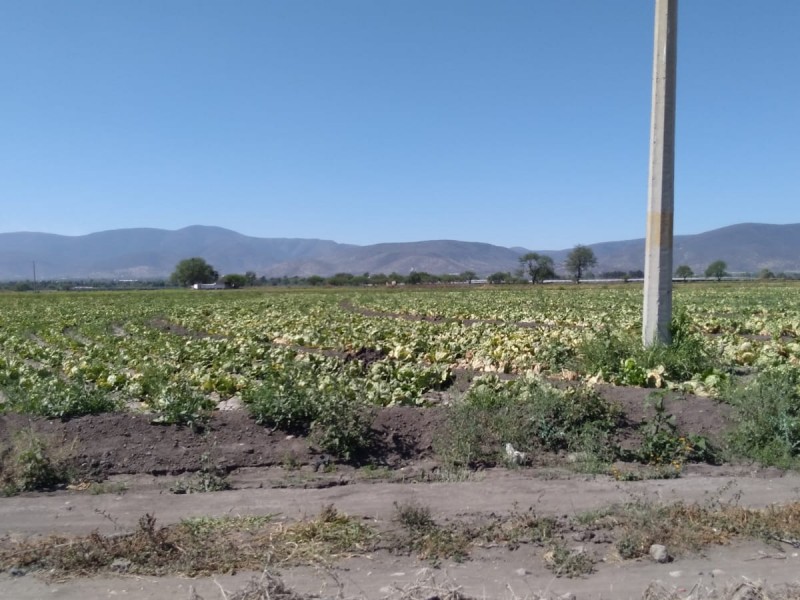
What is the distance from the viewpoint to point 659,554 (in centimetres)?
507

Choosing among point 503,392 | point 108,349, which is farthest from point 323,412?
point 108,349

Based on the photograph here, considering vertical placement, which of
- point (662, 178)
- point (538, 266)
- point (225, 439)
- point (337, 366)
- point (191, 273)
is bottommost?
point (225, 439)

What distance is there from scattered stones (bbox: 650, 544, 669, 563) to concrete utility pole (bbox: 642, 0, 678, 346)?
6943mm

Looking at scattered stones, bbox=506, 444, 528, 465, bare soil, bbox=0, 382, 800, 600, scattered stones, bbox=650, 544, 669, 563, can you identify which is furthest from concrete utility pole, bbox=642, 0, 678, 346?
A: scattered stones, bbox=650, 544, 669, 563

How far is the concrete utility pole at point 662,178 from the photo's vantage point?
1170 cm

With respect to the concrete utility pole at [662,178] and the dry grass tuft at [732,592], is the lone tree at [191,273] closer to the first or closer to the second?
the concrete utility pole at [662,178]

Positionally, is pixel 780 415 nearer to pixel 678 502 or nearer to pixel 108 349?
pixel 678 502

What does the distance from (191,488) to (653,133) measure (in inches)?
366

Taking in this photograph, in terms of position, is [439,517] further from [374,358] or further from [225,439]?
[374,358]

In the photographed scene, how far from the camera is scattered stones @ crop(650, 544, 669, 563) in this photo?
5.06 metres

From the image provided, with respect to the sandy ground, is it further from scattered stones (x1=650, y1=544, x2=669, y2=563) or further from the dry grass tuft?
the dry grass tuft

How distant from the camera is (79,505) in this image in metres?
6.43

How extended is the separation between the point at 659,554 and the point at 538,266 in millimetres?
168157

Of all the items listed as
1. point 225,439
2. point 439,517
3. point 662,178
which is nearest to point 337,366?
point 225,439
